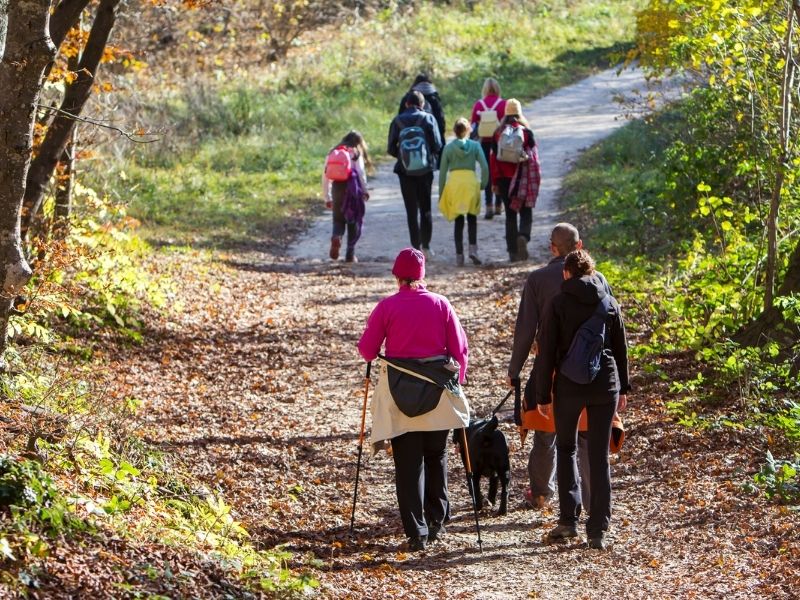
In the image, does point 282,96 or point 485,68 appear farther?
point 485,68

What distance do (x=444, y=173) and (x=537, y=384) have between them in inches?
319

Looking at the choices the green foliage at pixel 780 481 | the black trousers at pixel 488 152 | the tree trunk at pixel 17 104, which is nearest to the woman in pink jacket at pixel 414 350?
the green foliage at pixel 780 481

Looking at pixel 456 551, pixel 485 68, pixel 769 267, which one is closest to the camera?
pixel 456 551

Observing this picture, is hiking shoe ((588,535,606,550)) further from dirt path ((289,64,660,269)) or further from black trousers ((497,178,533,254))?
dirt path ((289,64,660,269))

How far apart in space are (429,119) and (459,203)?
115 centimetres

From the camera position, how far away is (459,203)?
14906mm

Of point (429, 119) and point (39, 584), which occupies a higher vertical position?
point (429, 119)

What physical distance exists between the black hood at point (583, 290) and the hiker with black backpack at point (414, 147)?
7.92 m

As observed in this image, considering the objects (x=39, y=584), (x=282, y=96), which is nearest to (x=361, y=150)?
(x=39, y=584)

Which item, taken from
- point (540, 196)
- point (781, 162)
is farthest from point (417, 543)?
point (540, 196)

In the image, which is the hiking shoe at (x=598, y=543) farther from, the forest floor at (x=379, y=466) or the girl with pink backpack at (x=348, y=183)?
the girl with pink backpack at (x=348, y=183)

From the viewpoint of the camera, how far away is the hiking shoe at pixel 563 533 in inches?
285

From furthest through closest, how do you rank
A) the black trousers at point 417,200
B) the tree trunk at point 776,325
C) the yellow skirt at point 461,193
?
the black trousers at point 417,200 → the yellow skirt at point 461,193 → the tree trunk at point 776,325

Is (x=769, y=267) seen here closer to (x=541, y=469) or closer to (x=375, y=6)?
(x=541, y=469)
